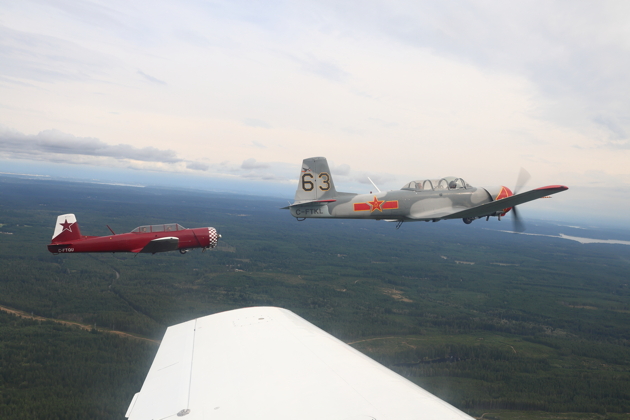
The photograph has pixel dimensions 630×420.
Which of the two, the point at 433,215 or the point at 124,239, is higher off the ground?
the point at 433,215

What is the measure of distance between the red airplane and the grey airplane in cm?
473

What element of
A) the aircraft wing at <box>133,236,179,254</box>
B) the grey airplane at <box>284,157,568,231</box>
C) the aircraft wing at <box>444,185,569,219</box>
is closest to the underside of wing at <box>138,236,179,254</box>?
the aircraft wing at <box>133,236,179,254</box>

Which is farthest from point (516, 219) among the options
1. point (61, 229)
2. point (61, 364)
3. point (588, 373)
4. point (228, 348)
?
point (588, 373)

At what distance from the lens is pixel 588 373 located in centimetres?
19725

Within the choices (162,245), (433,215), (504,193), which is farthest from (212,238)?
(504,193)

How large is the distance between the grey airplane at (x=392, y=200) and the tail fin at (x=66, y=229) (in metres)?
9.34

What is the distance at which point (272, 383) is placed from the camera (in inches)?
532

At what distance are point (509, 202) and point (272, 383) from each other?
43.3 feet

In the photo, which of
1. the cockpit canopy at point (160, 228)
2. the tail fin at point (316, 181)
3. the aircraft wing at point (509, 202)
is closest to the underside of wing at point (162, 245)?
the cockpit canopy at point (160, 228)

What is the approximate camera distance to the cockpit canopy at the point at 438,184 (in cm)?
1786

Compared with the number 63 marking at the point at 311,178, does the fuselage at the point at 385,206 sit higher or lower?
lower

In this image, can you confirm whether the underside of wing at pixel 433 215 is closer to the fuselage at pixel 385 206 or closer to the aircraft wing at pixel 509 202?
the fuselage at pixel 385 206

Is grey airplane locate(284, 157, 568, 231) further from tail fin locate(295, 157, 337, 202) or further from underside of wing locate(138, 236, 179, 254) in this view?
underside of wing locate(138, 236, 179, 254)

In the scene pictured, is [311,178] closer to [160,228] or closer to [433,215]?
[433,215]
